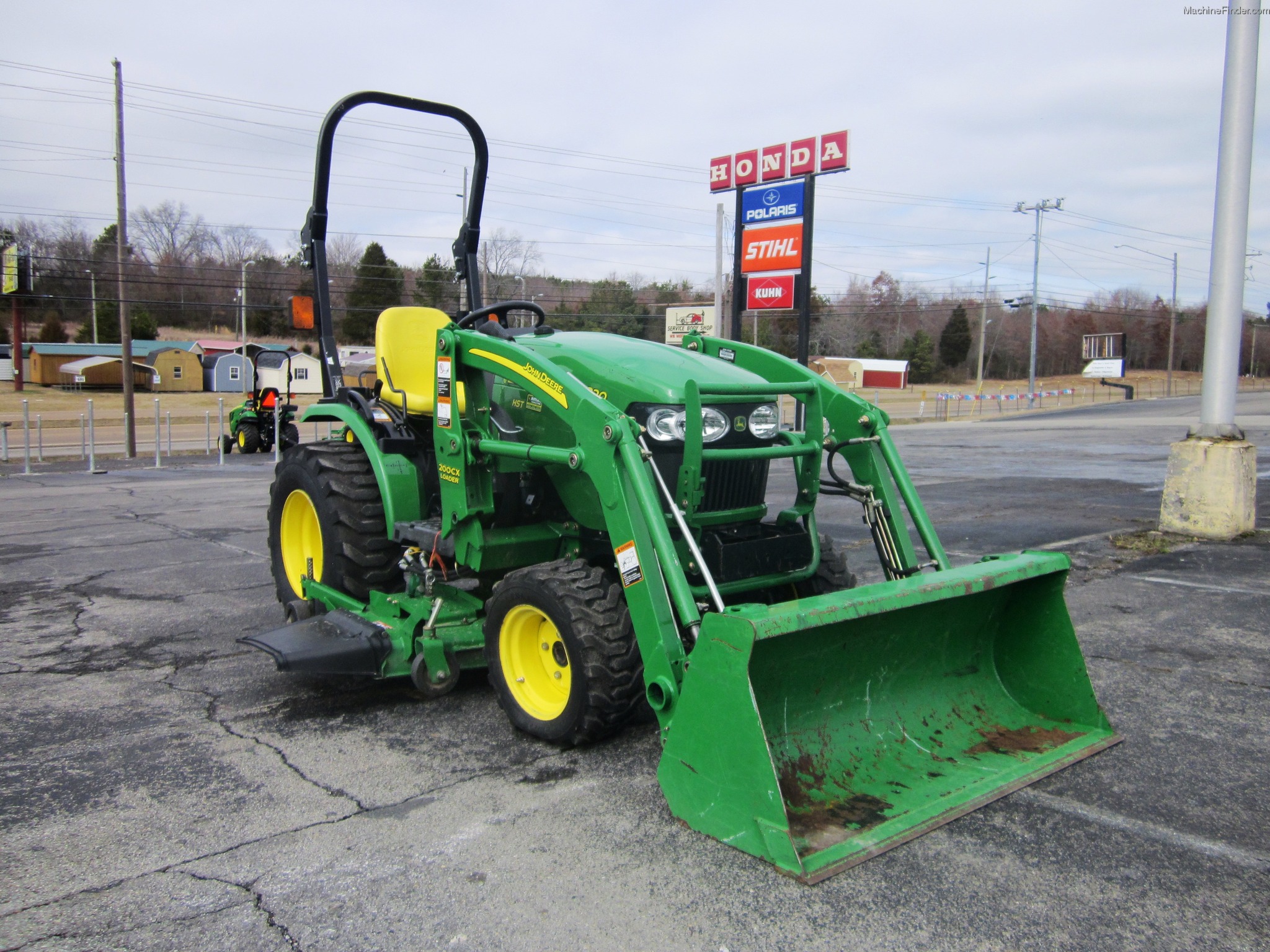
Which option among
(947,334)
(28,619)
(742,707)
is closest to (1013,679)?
(742,707)

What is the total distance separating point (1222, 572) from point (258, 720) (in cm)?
674

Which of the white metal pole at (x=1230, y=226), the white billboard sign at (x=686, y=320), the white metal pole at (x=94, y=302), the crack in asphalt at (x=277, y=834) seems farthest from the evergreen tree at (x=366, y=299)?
the crack in asphalt at (x=277, y=834)

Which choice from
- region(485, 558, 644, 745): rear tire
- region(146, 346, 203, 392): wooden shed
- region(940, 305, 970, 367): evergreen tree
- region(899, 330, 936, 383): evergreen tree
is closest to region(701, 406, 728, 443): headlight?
region(485, 558, 644, 745): rear tire

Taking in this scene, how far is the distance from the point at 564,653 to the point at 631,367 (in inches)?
49.1

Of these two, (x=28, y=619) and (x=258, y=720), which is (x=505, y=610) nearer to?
(x=258, y=720)

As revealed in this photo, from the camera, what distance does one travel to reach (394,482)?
485 centimetres

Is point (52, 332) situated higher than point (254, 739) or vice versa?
point (52, 332)

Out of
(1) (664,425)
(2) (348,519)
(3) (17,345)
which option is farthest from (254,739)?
(3) (17,345)

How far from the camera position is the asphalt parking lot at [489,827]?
2656 millimetres

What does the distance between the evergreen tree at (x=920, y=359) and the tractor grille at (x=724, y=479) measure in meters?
76.1

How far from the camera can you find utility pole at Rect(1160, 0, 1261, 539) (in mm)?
8391

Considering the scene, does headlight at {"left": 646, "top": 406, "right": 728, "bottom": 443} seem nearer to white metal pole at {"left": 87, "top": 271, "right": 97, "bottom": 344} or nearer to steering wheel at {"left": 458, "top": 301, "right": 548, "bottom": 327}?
steering wheel at {"left": 458, "top": 301, "right": 548, "bottom": 327}

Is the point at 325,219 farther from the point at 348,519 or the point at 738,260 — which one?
the point at 738,260

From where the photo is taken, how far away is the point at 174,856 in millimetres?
3061
